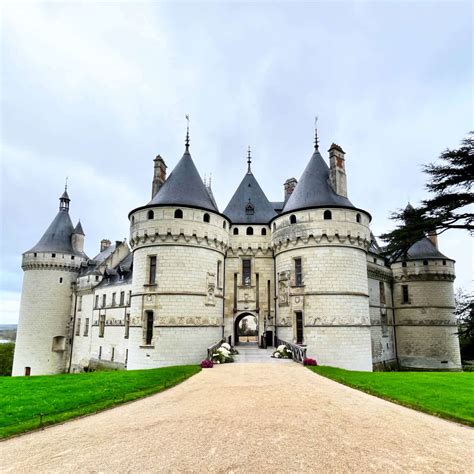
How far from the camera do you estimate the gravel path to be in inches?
203

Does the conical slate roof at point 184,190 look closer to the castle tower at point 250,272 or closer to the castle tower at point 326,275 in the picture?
the castle tower at point 250,272

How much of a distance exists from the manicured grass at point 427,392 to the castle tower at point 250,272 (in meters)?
9.61

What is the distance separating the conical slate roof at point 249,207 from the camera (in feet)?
82.6

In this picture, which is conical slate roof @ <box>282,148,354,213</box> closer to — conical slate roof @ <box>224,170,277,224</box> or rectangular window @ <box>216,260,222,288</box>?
conical slate roof @ <box>224,170,277,224</box>

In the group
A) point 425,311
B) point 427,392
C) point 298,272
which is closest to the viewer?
point 427,392

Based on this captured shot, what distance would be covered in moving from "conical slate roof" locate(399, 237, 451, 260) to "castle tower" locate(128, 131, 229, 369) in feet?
66.8

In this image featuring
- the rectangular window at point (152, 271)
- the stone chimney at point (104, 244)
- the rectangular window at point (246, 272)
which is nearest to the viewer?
the rectangular window at point (152, 271)

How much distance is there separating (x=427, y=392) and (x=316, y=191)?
44.5 ft

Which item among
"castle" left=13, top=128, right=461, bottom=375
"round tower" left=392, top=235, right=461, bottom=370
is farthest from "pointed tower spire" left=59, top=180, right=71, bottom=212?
"round tower" left=392, top=235, right=461, bottom=370

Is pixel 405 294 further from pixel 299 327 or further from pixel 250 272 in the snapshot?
pixel 250 272

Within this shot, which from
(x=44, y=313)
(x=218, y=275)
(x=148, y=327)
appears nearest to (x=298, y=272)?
(x=218, y=275)

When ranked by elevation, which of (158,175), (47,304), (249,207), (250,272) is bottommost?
(47,304)

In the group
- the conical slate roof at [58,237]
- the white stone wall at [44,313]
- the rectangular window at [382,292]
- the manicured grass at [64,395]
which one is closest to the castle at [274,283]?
the rectangular window at [382,292]

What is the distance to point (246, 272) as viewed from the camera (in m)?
24.1
